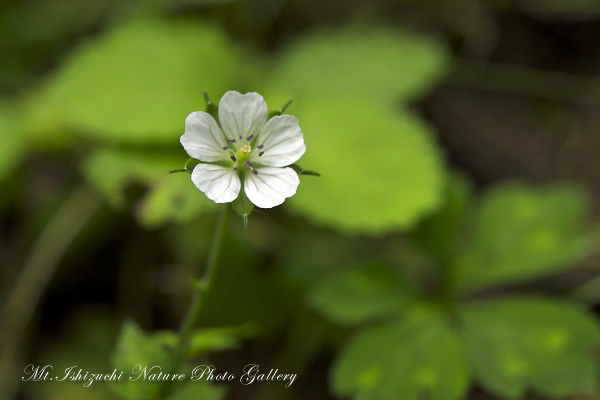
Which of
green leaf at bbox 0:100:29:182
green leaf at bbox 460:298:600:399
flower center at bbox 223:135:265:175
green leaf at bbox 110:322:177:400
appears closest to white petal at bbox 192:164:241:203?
flower center at bbox 223:135:265:175

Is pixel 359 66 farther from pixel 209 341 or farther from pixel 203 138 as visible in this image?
pixel 209 341

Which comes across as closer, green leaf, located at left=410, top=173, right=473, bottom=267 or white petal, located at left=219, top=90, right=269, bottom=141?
white petal, located at left=219, top=90, right=269, bottom=141

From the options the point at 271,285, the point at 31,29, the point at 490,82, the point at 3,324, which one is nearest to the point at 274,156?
the point at 271,285

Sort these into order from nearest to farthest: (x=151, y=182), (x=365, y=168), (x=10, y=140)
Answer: (x=151, y=182)
(x=365, y=168)
(x=10, y=140)

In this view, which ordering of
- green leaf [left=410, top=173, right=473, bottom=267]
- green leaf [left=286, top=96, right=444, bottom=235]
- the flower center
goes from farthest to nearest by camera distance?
green leaf [left=410, top=173, right=473, bottom=267] → green leaf [left=286, top=96, right=444, bottom=235] → the flower center

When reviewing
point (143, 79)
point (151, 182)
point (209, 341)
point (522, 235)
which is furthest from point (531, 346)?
point (143, 79)

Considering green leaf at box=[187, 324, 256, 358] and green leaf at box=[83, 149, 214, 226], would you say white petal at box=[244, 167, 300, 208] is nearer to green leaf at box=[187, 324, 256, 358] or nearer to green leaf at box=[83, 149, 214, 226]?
green leaf at box=[187, 324, 256, 358]
